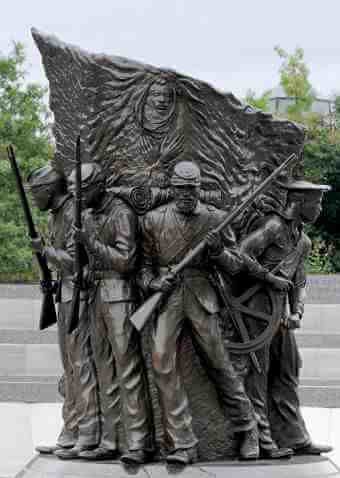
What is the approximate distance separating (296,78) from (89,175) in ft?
59.0

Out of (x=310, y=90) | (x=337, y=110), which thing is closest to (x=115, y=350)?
(x=337, y=110)

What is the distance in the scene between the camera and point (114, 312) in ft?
25.6

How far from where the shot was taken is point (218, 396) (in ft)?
25.9

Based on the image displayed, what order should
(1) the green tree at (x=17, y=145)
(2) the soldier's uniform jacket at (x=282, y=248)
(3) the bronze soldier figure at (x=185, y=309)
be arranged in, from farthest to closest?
(1) the green tree at (x=17, y=145), (2) the soldier's uniform jacket at (x=282, y=248), (3) the bronze soldier figure at (x=185, y=309)

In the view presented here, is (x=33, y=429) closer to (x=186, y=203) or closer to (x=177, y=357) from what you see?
(x=177, y=357)

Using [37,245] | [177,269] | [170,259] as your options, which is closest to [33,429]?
[37,245]

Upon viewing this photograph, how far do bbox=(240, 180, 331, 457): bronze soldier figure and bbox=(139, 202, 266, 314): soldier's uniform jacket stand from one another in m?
0.32

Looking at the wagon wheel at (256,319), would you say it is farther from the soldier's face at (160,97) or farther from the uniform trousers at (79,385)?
the soldier's face at (160,97)

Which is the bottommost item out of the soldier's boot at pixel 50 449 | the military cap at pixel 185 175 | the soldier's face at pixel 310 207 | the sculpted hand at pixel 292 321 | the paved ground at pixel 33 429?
the paved ground at pixel 33 429

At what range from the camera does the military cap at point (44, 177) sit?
8.30 m

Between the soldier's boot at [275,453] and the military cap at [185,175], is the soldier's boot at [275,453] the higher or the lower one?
the lower one

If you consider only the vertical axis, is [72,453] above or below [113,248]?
below

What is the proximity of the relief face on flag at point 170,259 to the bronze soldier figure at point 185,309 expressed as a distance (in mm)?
10

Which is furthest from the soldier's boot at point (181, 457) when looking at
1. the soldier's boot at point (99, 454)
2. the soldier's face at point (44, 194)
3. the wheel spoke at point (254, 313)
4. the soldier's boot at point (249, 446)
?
the soldier's face at point (44, 194)
